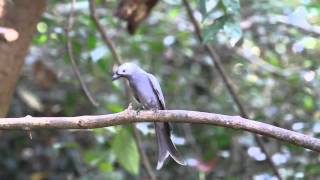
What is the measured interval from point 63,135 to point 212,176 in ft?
3.98

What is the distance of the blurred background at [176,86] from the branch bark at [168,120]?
1135mm

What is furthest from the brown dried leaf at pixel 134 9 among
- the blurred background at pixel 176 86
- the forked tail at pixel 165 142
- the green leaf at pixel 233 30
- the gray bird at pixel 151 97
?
the forked tail at pixel 165 142

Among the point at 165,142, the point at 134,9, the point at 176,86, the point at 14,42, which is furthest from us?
the point at 176,86

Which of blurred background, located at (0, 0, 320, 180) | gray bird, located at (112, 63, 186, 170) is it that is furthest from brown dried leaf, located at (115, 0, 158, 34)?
gray bird, located at (112, 63, 186, 170)

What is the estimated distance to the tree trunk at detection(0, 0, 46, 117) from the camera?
7.22 feet

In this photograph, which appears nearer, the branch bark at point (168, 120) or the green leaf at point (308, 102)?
the branch bark at point (168, 120)

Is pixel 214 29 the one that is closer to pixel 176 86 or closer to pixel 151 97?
pixel 151 97

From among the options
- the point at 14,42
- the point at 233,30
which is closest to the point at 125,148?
the point at 14,42

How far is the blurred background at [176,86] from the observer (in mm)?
3223

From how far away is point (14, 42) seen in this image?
2.23 m

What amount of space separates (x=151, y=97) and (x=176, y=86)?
2.23 m

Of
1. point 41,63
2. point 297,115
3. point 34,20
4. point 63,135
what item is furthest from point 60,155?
point 34,20

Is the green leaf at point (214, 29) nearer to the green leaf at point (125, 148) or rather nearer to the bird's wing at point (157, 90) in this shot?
the bird's wing at point (157, 90)

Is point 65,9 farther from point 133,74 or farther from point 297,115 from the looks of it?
point 133,74
